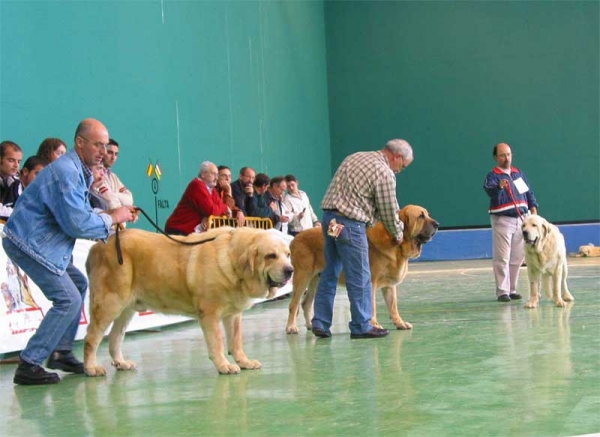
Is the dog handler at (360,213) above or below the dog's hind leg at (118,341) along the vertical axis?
above

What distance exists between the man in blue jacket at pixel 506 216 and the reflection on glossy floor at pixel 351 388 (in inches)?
80.4

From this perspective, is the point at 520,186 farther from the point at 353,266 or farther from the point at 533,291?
the point at 353,266

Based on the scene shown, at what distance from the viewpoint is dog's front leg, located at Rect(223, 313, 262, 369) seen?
19.8 feet

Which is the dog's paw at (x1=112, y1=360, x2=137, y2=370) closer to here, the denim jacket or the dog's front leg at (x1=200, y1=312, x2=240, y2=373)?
the dog's front leg at (x1=200, y1=312, x2=240, y2=373)

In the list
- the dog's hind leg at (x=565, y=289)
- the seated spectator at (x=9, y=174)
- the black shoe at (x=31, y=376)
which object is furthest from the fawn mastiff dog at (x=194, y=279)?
the dog's hind leg at (x=565, y=289)

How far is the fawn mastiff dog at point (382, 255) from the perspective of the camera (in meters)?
7.88

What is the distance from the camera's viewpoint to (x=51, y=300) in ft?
19.0

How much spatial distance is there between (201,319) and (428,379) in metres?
1.50

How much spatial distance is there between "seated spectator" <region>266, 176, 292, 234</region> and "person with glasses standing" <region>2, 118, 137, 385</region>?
729 centimetres

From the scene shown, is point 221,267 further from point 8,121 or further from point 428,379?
point 8,121

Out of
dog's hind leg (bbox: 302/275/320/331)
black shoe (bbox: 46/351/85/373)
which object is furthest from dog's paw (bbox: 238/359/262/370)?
dog's hind leg (bbox: 302/275/320/331)

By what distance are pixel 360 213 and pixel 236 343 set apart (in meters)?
1.78

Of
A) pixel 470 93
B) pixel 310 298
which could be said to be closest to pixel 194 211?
pixel 310 298

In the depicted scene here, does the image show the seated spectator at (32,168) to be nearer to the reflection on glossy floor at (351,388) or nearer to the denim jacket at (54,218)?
the reflection on glossy floor at (351,388)
